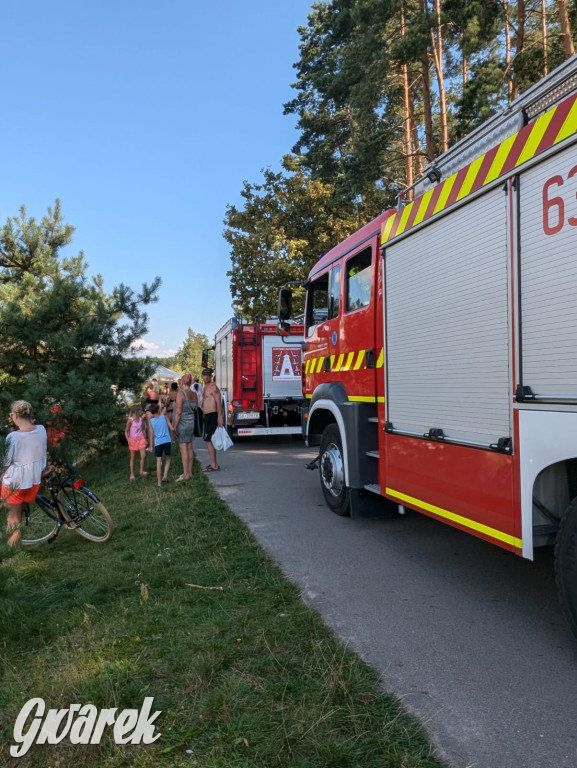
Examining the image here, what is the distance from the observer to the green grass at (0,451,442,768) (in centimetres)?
231

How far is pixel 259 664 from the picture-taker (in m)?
2.92

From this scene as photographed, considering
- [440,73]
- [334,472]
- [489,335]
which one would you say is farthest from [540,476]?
[440,73]

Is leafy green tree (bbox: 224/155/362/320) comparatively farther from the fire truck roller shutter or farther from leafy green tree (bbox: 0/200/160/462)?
the fire truck roller shutter

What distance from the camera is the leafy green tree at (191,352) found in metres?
67.0

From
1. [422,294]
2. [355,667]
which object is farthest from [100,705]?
[422,294]

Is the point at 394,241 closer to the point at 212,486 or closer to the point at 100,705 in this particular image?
the point at 100,705

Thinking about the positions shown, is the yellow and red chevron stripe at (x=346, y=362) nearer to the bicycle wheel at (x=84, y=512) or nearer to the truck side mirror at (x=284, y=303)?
the truck side mirror at (x=284, y=303)

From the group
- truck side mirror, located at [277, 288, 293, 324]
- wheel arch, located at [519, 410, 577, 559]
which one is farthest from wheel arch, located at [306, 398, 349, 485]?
wheel arch, located at [519, 410, 577, 559]

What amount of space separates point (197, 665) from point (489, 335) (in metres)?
2.47

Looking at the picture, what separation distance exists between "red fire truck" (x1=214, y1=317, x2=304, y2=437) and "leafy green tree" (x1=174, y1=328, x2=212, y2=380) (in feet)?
161

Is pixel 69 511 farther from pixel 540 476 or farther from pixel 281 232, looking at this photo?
pixel 281 232

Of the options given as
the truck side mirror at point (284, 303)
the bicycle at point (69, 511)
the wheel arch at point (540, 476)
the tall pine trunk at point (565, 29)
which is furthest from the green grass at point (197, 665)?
the tall pine trunk at point (565, 29)

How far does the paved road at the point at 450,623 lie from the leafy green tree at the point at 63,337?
19.9 feet

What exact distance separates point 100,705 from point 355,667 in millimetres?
1240
